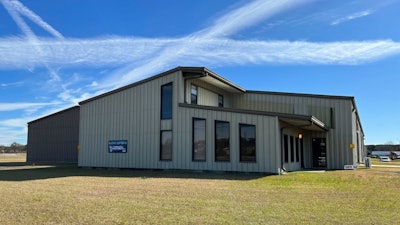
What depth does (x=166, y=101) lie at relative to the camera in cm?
2156

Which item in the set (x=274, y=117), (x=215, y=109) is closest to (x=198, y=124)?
(x=215, y=109)

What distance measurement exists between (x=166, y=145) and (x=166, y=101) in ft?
8.16

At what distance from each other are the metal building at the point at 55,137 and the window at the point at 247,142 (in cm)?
2097

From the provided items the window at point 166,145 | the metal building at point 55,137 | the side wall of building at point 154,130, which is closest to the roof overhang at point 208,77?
the side wall of building at point 154,130

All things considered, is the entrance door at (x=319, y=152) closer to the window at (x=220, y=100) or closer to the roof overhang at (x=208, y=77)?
the roof overhang at (x=208, y=77)

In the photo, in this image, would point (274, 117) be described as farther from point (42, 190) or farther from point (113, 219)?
point (113, 219)

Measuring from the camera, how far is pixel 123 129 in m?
23.1

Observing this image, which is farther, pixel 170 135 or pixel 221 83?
pixel 221 83

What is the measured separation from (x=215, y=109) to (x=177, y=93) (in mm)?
2606

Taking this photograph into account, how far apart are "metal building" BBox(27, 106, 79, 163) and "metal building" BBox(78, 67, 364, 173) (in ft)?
36.3

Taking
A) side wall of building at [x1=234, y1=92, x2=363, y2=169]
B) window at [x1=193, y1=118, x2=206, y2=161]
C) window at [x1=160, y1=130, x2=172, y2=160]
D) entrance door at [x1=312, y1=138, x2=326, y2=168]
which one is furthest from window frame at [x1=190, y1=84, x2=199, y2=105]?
entrance door at [x1=312, y1=138, x2=326, y2=168]

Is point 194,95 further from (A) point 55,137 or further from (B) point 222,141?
(A) point 55,137

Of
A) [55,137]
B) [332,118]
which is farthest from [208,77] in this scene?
[55,137]

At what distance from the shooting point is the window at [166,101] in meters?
21.4
